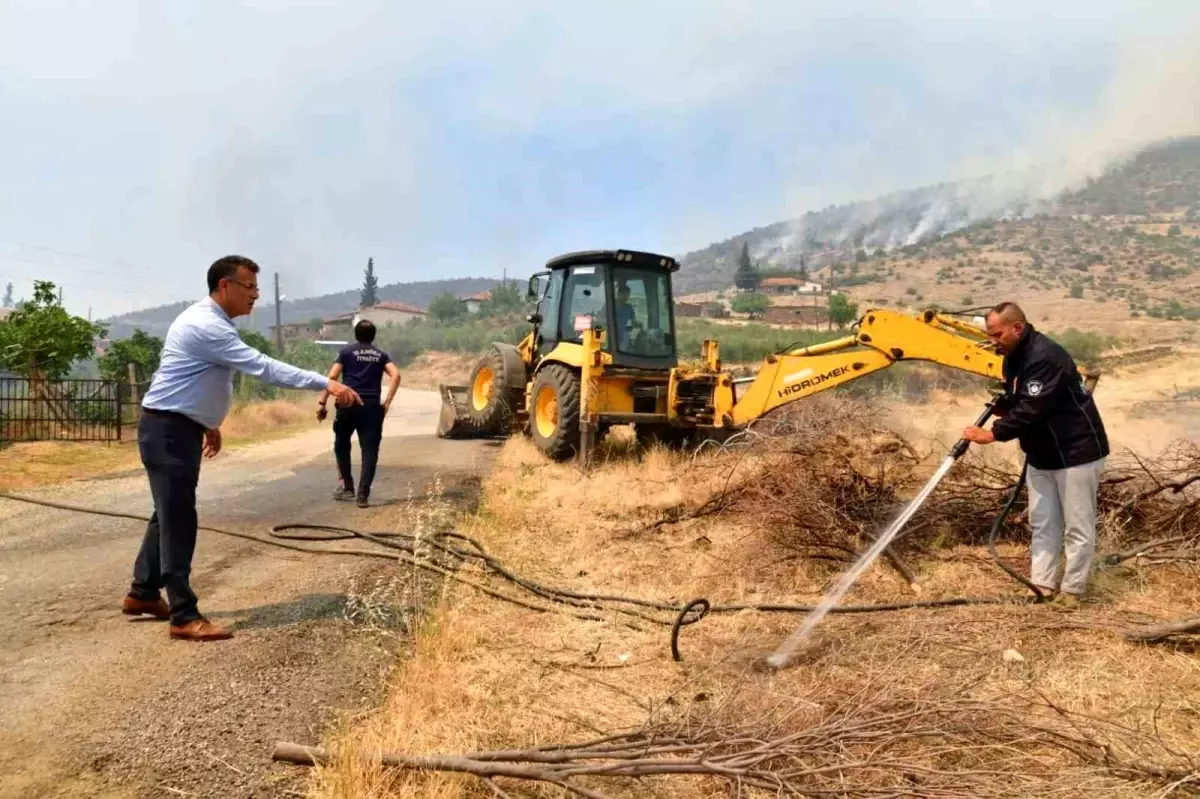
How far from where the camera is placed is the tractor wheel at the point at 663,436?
34.1 ft

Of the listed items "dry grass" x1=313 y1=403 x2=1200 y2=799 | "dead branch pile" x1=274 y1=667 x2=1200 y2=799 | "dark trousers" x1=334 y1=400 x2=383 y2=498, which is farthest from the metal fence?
"dead branch pile" x1=274 y1=667 x2=1200 y2=799

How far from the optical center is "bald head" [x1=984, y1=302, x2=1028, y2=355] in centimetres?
480

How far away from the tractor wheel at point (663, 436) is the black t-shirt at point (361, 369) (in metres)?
4.07

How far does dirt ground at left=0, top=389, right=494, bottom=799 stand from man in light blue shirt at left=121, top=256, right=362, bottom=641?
0.20 meters

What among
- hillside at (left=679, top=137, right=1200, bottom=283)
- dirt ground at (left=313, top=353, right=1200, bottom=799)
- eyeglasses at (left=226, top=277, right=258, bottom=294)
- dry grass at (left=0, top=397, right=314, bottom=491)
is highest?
hillside at (left=679, top=137, right=1200, bottom=283)

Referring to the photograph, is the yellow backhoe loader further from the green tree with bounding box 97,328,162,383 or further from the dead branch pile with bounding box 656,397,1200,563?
the green tree with bounding box 97,328,162,383

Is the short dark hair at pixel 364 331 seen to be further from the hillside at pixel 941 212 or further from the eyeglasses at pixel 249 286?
the hillside at pixel 941 212

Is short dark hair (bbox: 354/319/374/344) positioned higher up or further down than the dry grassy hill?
further down

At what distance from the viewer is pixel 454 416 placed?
14109mm

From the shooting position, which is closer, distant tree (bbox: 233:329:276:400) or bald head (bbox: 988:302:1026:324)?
bald head (bbox: 988:302:1026:324)

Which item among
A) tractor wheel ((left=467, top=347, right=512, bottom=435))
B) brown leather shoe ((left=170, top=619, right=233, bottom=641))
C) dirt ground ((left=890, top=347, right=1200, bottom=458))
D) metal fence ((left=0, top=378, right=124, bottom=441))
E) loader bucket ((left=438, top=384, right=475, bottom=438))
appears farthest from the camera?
metal fence ((left=0, top=378, right=124, bottom=441))

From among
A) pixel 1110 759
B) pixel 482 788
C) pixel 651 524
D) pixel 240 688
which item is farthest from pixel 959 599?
pixel 240 688

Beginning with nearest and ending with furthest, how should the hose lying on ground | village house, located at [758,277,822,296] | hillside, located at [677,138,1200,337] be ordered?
the hose lying on ground, hillside, located at [677,138,1200,337], village house, located at [758,277,822,296]

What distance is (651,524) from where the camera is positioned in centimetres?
682
